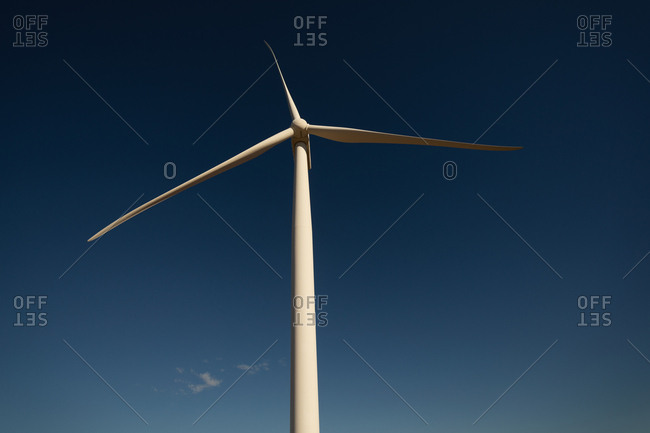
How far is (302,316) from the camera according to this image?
12914 millimetres

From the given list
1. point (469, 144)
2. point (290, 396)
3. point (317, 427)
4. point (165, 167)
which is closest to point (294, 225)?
point (290, 396)

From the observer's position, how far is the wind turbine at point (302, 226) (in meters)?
12.2

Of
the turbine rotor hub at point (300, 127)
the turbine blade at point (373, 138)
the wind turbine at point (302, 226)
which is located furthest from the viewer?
the turbine blade at point (373, 138)

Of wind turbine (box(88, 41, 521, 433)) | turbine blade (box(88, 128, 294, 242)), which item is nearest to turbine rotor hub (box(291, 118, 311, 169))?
wind turbine (box(88, 41, 521, 433))

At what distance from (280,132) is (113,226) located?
8.40 metres

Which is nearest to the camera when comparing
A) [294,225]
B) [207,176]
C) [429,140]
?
[294,225]

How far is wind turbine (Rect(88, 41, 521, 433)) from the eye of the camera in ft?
40.0

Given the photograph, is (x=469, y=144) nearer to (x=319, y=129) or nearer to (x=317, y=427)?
(x=319, y=129)

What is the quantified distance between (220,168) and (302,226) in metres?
5.22

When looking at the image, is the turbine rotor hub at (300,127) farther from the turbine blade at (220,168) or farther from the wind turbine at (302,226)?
the turbine blade at (220,168)

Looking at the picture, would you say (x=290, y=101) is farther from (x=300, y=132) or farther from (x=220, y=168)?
(x=220, y=168)

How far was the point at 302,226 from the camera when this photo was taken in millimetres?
14359

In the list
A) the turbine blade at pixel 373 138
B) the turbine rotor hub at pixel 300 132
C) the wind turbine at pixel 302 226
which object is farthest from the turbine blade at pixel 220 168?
the turbine blade at pixel 373 138

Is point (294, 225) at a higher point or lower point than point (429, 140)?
lower
